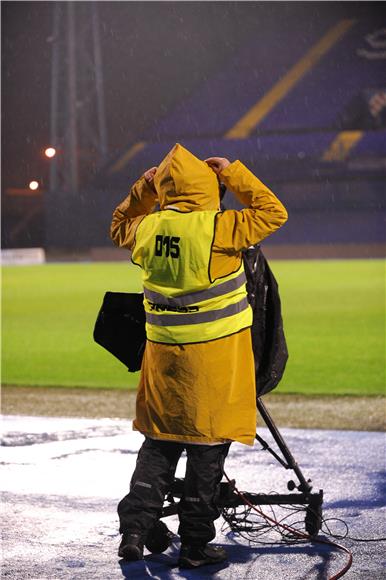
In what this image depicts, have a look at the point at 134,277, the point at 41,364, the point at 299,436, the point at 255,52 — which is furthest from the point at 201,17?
the point at 299,436

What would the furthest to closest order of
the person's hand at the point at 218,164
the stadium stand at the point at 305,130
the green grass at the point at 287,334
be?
the stadium stand at the point at 305,130 → the green grass at the point at 287,334 → the person's hand at the point at 218,164

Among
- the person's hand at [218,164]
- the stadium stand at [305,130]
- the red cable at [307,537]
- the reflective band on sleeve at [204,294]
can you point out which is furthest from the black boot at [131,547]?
the stadium stand at [305,130]

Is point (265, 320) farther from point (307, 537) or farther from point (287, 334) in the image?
point (287, 334)

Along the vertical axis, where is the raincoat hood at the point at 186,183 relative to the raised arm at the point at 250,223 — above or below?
above

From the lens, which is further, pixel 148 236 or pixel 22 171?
pixel 22 171

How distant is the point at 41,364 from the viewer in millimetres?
12930

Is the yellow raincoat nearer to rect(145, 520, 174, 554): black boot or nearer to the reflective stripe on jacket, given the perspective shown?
the reflective stripe on jacket

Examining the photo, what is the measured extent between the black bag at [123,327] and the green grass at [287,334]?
229 inches

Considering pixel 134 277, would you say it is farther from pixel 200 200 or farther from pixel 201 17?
pixel 201 17

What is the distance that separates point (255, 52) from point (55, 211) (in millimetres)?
17896

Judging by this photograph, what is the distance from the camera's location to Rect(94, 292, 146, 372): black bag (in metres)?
4.69

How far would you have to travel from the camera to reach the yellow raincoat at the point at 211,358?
419cm

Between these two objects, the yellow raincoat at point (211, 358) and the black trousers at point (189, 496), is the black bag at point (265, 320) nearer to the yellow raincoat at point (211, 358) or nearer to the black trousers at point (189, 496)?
the yellow raincoat at point (211, 358)

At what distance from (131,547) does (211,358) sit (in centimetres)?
81
